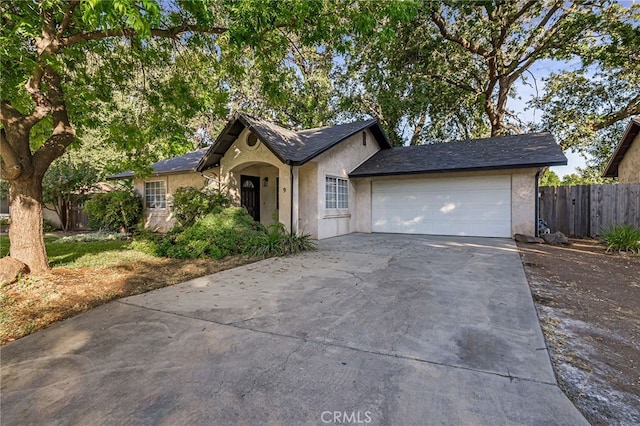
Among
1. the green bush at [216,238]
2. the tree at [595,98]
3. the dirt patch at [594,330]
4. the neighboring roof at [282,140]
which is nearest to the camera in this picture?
the dirt patch at [594,330]

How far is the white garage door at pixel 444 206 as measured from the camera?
1105cm

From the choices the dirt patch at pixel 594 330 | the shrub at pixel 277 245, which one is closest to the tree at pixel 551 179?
the dirt patch at pixel 594 330

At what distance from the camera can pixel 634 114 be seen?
15.9 meters

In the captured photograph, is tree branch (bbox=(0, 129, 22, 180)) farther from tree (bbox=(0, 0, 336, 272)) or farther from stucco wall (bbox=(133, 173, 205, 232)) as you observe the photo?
stucco wall (bbox=(133, 173, 205, 232))

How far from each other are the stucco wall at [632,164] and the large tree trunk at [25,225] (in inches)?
750

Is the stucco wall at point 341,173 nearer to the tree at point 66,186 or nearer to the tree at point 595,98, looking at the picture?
the tree at point 595,98

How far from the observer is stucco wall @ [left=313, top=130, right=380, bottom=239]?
36.5 ft

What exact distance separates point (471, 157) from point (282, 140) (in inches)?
274

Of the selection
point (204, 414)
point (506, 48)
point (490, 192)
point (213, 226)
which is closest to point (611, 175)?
point (506, 48)

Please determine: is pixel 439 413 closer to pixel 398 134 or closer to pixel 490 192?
pixel 490 192

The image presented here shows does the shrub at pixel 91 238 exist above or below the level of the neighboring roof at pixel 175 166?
below

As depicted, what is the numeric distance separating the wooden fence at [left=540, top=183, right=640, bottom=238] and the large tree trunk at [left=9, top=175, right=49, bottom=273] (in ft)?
49.8

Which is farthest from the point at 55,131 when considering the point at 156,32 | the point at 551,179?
the point at 551,179

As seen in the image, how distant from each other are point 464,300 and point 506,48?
52.5ft
